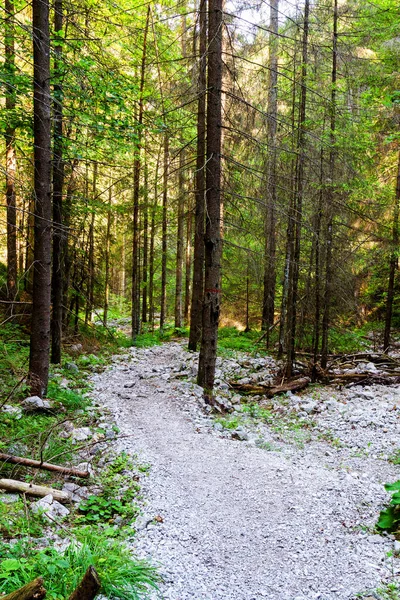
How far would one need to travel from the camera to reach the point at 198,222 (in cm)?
1241

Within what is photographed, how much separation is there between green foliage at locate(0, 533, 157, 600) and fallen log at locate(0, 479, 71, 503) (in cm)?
93

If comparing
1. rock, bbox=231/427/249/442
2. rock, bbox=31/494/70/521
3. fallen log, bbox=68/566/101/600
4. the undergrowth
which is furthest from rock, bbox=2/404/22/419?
fallen log, bbox=68/566/101/600

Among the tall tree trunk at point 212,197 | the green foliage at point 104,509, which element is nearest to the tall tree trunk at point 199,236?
the tall tree trunk at point 212,197

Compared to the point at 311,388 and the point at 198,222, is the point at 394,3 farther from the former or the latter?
the point at 311,388

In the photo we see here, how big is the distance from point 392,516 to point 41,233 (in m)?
6.61

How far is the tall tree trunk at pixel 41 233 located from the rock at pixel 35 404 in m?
0.37

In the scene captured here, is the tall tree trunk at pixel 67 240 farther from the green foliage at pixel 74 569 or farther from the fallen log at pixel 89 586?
the fallen log at pixel 89 586

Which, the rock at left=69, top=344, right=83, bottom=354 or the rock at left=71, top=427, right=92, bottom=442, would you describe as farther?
the rock at left=69, top=344, right=83, bottom=354

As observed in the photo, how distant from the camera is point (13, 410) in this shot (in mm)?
5887

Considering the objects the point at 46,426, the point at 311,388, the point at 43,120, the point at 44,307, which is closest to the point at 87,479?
the point at 46,426

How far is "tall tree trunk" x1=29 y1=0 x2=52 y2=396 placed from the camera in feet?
21.9

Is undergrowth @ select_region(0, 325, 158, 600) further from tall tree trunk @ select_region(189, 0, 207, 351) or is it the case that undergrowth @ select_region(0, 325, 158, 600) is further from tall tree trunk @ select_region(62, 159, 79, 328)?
tall tree trunk @ select_region(189, 0, 207, 351)

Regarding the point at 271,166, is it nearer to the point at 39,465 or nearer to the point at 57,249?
the point at 57,249

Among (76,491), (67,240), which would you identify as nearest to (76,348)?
(67,240)
